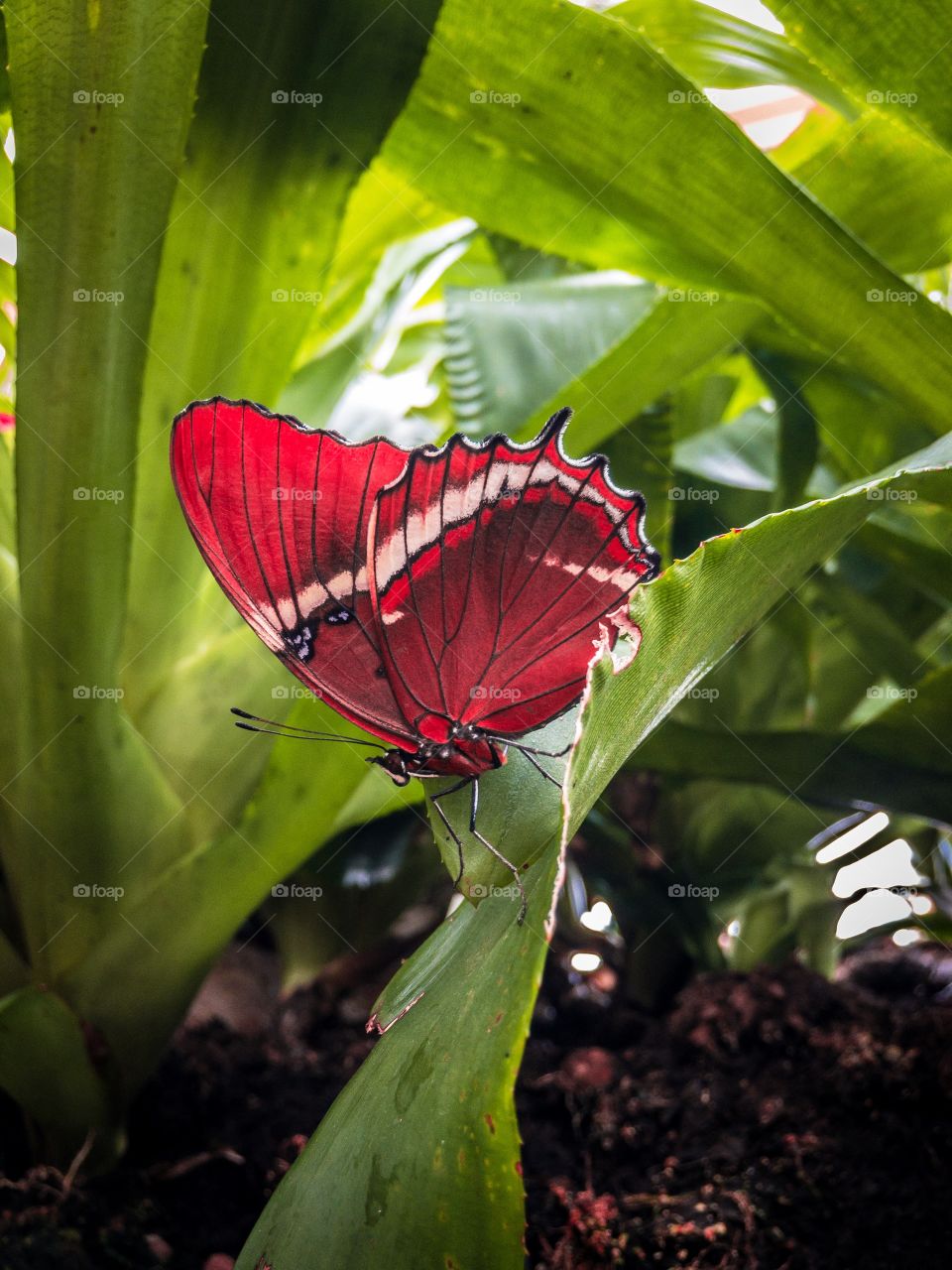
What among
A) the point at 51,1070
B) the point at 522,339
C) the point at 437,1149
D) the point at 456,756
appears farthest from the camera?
the point at 522,339

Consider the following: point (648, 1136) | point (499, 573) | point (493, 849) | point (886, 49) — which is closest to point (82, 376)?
point (499, 573)

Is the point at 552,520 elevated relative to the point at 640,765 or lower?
elevated

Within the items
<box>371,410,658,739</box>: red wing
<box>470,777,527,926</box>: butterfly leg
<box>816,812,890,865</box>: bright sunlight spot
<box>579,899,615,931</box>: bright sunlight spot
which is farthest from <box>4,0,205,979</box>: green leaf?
<box>816,812,890,865</box>: bright sunlight spot

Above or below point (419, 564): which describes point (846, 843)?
below

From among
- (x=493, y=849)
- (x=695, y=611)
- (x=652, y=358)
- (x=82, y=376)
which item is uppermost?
(x=652, y=358)

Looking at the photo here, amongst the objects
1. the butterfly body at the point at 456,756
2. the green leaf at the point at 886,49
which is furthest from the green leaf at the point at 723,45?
the butterfly body at the point at 456,756

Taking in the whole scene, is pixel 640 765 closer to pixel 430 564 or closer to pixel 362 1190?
pixel 430 564

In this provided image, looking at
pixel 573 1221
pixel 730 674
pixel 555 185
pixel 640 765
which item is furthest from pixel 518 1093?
pixel 555 185

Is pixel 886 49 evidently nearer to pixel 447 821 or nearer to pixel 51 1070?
pixel 447 821

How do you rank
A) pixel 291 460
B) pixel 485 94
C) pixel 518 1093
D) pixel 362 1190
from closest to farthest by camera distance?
pixel 362 1190
pixel 291 460
pixel 485 94
pixel 518 1093
